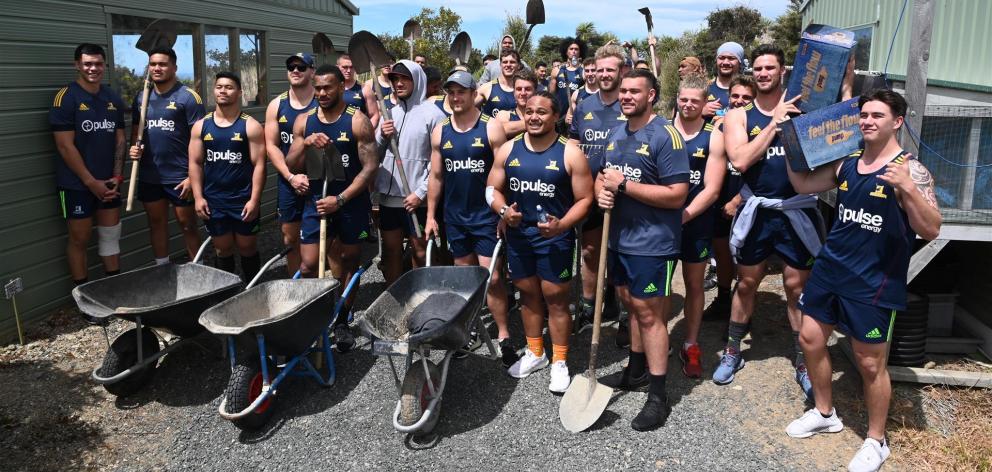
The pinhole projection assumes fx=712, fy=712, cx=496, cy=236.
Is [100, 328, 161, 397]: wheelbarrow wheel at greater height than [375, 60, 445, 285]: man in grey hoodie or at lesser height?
lesser

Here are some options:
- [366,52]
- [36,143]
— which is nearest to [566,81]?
[366,52]

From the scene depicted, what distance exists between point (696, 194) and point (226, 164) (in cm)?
356

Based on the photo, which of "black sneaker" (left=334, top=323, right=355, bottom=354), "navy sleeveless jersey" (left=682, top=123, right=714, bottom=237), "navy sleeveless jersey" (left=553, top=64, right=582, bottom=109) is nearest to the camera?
"navy sleeveless jersey" (left=682, top=123, right=714, bottom=237)

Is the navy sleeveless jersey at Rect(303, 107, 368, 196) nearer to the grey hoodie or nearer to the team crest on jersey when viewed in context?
the grey hoodie

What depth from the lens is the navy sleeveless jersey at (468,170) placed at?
15.7 feet

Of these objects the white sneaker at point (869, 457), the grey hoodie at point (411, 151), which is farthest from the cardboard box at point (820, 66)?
the grey hoodie at point (411, 151)

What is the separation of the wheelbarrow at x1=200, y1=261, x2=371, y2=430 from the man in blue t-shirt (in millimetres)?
2426

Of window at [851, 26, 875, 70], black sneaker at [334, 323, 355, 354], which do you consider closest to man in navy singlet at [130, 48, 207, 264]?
black sneaker at [334, 323, 355, 354]

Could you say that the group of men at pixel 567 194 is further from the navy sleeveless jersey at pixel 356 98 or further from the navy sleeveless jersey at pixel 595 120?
the navy sleeveless jersey at pixel 356 98

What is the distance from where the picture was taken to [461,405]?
14.2 feet

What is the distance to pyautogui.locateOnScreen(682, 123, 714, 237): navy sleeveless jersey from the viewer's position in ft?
14.9

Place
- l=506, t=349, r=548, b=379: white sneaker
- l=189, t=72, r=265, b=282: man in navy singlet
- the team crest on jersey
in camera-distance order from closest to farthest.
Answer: the team crest on jersey → l=506, t=349, r=548, b=379: white sneaker → l=189, t=72, r=265, b=282: man in navy singlet

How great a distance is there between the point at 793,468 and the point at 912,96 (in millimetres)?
2303

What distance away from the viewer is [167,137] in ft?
19.5
